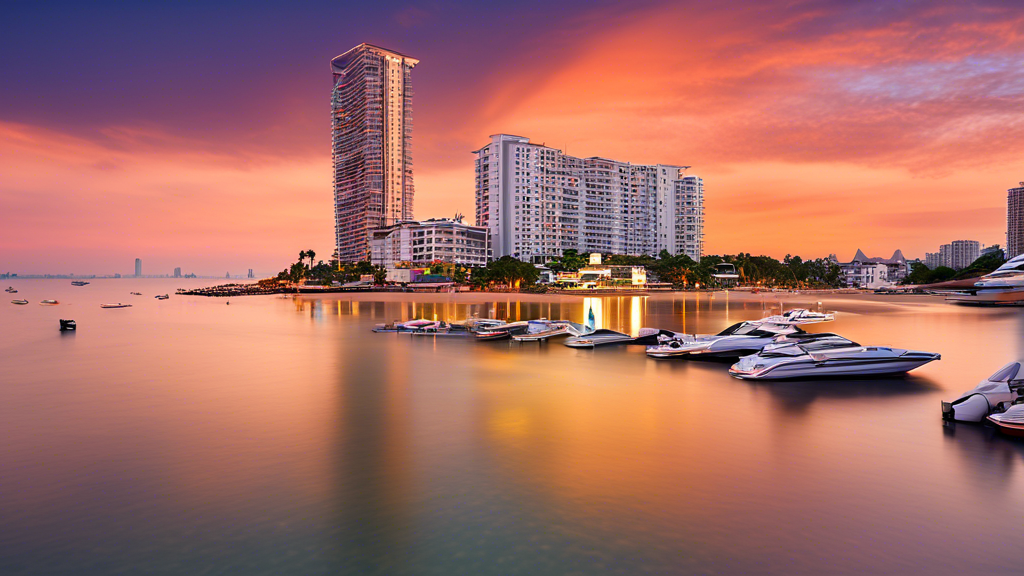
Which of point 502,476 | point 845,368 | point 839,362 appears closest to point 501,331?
point 839,362

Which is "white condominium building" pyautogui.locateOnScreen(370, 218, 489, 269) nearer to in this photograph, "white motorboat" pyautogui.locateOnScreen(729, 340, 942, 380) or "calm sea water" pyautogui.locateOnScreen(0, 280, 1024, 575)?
"calm sea water" pyautogui.locateOnScreen(0, 280, 1024, 575)

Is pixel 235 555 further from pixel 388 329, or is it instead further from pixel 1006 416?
pixel 388 329

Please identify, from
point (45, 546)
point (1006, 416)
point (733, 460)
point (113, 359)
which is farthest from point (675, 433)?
point (113, 359)

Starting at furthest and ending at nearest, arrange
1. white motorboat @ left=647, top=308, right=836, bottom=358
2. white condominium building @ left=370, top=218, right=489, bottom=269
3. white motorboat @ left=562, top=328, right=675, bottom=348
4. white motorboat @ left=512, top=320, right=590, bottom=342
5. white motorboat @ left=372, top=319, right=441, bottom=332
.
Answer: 1. white condominium building @ left=370, top=218, right=489, bottom=269
2. white motorboat @ left=372, top=319, right=441, bottom=332
3. white motorboat @ left=512, top=320, right=590, bottom=342
4. white motorboat @ left=562, top=328, right=675, bottom=348
5. white motorboat @ left=647, top=308, right=836, bottom=358

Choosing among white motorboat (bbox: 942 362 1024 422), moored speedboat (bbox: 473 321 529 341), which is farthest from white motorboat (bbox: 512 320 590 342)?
white motorboat (bbox: 942 362 1024 422)

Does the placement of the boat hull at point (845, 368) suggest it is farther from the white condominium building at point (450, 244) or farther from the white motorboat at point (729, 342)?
the white condominium building at point (450, 244)

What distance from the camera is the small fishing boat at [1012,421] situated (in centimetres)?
1457

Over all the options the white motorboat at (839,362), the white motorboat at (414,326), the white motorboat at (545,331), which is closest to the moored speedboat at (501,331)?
the white motorboat at (545,331)

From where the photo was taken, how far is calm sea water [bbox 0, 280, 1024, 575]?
29.4ft

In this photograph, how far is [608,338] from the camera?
127 feet

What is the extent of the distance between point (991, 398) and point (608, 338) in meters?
23.9

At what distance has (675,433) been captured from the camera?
16.7m

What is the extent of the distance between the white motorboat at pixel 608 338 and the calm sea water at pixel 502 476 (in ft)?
32.6

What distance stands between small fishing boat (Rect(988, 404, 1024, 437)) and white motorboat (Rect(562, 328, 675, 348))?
21.2m
